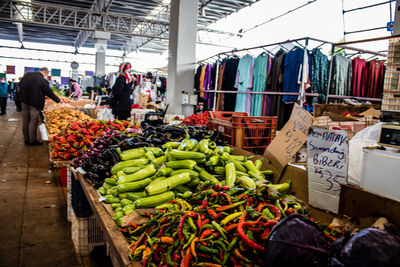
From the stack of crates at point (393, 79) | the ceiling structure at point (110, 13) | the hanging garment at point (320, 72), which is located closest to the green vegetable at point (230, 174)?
the stack of crates at point (393, 79)

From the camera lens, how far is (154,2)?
47.5 feet

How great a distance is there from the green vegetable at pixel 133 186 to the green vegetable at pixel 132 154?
0.46 metres

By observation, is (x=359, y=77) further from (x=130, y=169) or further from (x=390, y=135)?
(x=130, y=169)

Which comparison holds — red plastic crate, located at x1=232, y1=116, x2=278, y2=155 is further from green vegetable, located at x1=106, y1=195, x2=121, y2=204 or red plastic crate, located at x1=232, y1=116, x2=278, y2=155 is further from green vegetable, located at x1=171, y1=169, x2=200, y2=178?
green vegetable, located at x1=106, y1=195, x2=121, y2=204

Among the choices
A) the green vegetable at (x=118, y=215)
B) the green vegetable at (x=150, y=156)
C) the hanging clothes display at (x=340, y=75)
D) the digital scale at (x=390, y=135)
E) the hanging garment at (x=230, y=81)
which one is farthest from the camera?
the hanging garment at (x=230, y=81)

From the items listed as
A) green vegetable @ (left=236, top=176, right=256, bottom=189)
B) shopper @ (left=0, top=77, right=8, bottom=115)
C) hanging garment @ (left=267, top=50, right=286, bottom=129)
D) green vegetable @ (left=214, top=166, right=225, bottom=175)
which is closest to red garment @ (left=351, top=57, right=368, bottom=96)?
hanging garment @ (left=267, top=50, right=286, bottom=129)

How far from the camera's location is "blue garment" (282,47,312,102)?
19.6ft

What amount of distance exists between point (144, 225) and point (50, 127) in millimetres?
5077

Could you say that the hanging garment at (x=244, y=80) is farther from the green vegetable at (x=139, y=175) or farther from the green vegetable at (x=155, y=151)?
the green vegetable at (x=139, y=175)

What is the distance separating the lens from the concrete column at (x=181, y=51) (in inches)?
303

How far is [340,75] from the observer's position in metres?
6.38

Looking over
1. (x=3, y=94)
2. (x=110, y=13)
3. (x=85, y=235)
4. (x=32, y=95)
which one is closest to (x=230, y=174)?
(x=85, y=235)

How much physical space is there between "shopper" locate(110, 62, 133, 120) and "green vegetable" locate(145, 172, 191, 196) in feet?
15.9

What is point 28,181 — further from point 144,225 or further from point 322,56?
point 322,56
